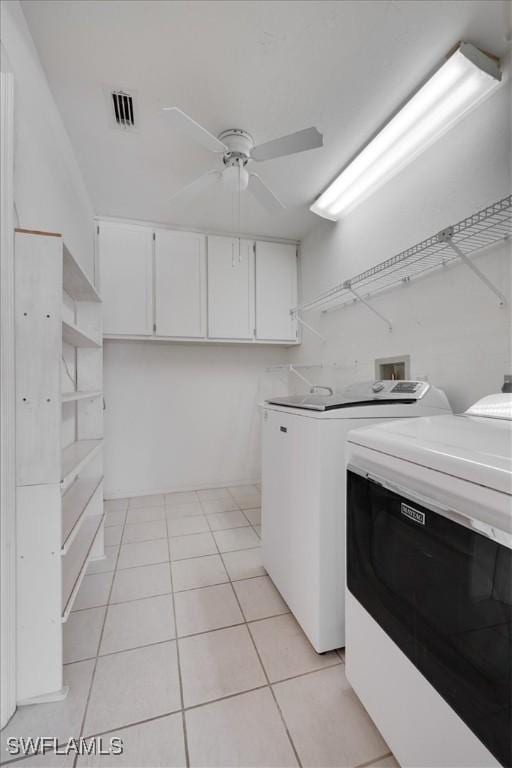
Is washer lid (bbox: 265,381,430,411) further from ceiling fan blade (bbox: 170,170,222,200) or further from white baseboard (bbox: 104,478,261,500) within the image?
white baseboard (bbox: 104,478,261,500)

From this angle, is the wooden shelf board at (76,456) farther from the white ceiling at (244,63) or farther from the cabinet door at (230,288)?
the white ceiling at (244,63)

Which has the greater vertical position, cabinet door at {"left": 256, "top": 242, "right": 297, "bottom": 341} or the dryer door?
cabinet door at {"left": 256, "top": 242, "right": 297, "bottom": 341}

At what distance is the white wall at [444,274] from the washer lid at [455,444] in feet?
1.58

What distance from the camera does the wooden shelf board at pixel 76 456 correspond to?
1.27 metres

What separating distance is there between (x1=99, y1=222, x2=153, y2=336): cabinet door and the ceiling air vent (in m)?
1.09

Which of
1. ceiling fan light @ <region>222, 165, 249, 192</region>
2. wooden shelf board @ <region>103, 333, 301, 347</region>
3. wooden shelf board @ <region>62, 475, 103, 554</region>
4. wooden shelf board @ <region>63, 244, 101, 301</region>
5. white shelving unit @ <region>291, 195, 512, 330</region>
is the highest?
ceiling fan light @ <region>222, 165, 249, 192</region>

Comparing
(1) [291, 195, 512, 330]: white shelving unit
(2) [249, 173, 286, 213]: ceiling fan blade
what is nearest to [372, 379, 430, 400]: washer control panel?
(1) [291, 195, 512, 330]: white shelving unit

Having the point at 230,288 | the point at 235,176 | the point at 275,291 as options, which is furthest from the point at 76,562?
the point at 275,291

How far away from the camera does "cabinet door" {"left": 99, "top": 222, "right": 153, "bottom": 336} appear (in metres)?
2.67

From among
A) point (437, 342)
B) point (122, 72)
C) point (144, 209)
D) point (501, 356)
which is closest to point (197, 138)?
point (122, 72)

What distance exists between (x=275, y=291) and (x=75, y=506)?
8.05 ft

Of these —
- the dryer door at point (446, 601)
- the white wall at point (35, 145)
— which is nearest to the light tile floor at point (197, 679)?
the dryer door at point (446, 601)

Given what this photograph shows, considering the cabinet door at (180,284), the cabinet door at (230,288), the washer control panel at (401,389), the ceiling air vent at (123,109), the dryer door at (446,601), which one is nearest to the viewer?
the dryer door at (446,601)

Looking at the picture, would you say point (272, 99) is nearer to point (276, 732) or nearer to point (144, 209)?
point (144, 209)
